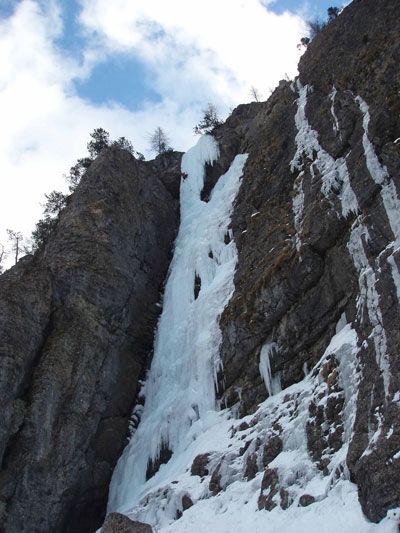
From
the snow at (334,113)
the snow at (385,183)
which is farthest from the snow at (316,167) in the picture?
the snow at (385,183)

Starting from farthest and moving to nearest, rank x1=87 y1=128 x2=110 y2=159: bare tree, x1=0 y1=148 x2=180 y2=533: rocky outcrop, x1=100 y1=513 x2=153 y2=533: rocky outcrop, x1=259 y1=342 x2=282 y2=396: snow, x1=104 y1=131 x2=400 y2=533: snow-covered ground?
x1=87 y1=128 x2=110 y2=159: bare tree → x1=0 y1=148 x2=180 y2=533: rocky outcrop → x1=259 y1=342 x2=282 y2=396: snow → x1=100 y1=513 x2=153 y2=533: rocky outcrop → x1=104 y1=131 x2=400 y2=533: snow-covered ground

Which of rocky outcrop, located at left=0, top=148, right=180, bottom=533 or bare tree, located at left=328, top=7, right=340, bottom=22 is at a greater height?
bare tree, located at left=328, top=7, right=340, bottom=22

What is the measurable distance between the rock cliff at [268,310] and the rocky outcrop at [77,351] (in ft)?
0.22

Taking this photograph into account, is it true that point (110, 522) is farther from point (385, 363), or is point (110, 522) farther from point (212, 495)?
point (385, 363)

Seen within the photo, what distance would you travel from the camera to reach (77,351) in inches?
800

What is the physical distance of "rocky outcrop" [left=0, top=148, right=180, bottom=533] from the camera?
17.7 meters

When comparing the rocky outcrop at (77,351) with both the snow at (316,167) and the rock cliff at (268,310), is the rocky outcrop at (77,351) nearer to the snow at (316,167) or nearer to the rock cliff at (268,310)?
the rock cliff at (268,310)

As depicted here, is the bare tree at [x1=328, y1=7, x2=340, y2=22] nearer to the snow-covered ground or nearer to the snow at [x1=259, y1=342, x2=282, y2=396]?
the snow-covered ground

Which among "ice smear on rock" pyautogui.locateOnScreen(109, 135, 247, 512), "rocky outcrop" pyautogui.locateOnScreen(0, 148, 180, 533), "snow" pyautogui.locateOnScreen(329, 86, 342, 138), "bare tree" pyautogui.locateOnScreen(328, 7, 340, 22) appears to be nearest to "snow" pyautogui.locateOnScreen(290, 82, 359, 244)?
"snow" pyautogui.locateOnScreen(329, 86, 342, 138)

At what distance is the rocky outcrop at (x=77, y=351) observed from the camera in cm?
1772

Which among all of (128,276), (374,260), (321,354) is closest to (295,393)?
(321,354)

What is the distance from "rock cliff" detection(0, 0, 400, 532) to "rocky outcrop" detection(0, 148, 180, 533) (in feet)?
0.22

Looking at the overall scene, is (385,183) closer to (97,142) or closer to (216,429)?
(216,429)

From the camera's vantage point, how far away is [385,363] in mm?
10109
